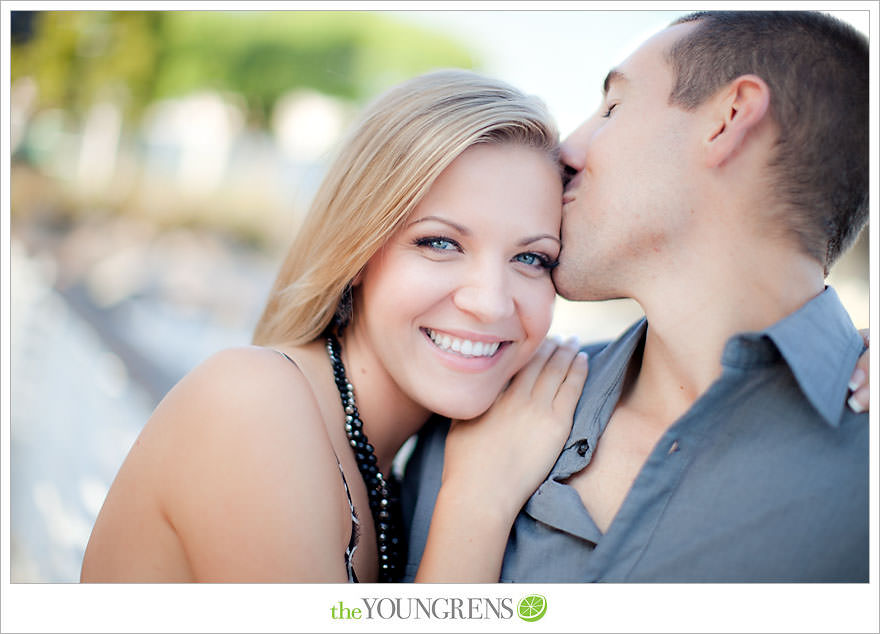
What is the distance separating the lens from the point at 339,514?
150 centimetres

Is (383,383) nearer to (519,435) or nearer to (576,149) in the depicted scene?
(519,435)

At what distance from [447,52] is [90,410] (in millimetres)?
9329

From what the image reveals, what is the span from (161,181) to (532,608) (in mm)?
9810

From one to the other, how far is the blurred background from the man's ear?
296 millimetres

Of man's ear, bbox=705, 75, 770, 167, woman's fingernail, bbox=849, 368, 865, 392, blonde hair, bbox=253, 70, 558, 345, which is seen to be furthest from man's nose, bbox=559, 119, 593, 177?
woman's fingernail, bbox=849, 368, 865, 392

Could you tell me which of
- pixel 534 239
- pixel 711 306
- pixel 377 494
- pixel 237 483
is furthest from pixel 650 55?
pixel 237 483

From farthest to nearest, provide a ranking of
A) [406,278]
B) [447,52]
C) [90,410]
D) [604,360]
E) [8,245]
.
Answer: [447,52]
[90,410]
[604,360]
[406,278]
[8,245]

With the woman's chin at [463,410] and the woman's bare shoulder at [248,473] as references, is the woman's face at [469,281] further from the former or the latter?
the woman's bare shoulder at [248,473]

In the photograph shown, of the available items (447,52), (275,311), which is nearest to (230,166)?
(447,52)

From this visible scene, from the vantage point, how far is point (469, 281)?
1.65 m

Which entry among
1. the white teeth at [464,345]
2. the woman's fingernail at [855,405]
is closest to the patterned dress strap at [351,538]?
the white teeth at [464,345]

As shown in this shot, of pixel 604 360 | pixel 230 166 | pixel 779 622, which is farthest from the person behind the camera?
pixel 230 166

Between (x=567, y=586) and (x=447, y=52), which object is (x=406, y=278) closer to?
(x=567, y=586)

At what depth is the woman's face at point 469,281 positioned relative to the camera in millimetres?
1632
